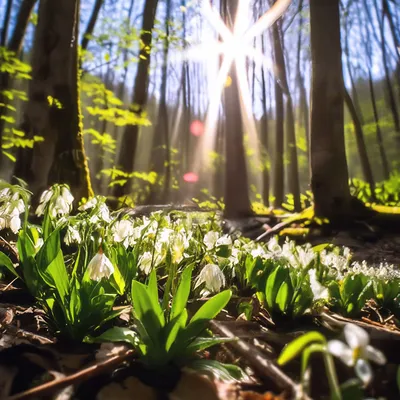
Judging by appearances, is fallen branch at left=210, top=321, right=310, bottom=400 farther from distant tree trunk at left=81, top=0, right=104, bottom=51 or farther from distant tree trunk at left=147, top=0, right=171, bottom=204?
distant tree trunk at left=81, top=0, right=104, bottom=51

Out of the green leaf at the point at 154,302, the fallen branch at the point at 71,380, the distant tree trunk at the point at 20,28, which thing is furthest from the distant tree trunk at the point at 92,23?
the fallen branch at the point at 71,380

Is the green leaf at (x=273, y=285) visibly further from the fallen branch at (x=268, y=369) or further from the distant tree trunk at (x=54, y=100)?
the distant tree trunk at (x=54, y=100)

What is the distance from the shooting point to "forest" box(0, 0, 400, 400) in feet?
3.13

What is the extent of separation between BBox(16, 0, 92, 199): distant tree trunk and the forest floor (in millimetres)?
3365

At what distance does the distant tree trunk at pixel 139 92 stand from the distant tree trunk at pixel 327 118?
3271 millimetres

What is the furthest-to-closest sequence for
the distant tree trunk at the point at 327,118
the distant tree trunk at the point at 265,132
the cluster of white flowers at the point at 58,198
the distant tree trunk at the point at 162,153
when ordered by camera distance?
the distant tree trunk at the point at 162,153 < the distant tree trunk at the point at 265,132 < the distant tree trunk at the point at 327,118 < the cluster of white flowers at the point at 58,198

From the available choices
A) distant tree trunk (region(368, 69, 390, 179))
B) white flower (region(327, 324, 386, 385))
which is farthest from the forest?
distant tree trunk (region(368, 69, 390, 179))

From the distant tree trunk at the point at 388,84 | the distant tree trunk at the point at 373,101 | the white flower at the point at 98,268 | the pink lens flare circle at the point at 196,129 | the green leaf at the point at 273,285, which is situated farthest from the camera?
the pink lens flare circle at the point at 196,129

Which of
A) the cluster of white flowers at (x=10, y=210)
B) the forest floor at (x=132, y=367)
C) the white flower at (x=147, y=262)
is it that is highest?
the cluster of white flowers at (x=10, y=210)

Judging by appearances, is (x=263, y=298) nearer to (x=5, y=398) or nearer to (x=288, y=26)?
(x=5, y=398)

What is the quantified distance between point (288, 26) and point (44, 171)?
22.0 feet

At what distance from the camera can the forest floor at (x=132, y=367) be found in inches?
32.1

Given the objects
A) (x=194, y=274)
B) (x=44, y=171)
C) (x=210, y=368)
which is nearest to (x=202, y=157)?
(x=44, y=171)

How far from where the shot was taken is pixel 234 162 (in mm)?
7031
